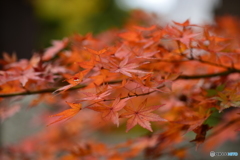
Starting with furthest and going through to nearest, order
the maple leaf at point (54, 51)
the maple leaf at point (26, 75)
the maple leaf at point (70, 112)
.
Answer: the maple leaf at point (54, 51), the maple leaf at point (26, 75), the maple leaf at point (70, 112)

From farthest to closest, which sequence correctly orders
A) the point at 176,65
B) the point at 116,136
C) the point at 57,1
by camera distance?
the point at 57,1 < the point at 116,136 < the point at 176,65

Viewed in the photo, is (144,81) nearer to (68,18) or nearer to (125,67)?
(125,67)

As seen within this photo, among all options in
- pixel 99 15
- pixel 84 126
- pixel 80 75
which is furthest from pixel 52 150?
pixel 99 15

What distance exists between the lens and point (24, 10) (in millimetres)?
5801

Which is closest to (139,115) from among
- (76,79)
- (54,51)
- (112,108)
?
(112,108)

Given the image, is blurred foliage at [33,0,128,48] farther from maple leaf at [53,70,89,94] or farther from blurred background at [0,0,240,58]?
maple leaf at [53,70,89,94]

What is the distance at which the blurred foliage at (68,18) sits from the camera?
5.72 metres

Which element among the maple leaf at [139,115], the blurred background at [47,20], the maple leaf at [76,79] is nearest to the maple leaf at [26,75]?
the maple leaf at [76,79]

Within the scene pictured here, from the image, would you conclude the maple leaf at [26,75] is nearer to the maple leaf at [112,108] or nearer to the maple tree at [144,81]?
the maple tree at [144,81]

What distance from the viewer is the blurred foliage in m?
5.72

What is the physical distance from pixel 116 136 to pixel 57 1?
4.17 metres

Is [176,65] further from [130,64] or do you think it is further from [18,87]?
[18,87]

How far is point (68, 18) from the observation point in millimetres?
5812

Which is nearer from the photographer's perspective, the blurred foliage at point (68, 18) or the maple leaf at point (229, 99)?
the maple leaf at point (229, 99)
